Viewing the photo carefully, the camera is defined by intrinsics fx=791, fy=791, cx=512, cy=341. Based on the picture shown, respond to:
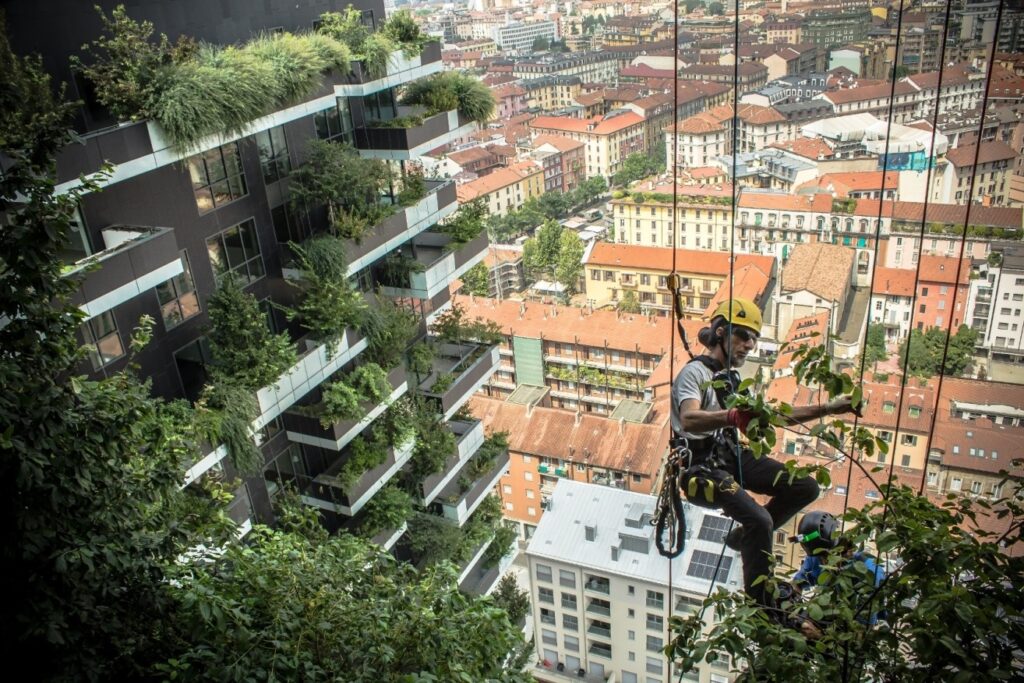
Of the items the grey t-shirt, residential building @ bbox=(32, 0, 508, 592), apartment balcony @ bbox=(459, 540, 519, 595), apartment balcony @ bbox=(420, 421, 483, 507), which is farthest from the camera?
apartment balcony @ bbox=(459, 540, 519, 595)

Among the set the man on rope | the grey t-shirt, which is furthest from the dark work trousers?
the grey t-shirt

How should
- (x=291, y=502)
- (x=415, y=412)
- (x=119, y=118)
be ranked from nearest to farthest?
(x=119, y=118) < (x=291, y=502) < (x=415, y=412)

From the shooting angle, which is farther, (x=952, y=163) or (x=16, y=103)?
(x=952, y=163)

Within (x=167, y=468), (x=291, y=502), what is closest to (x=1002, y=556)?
(x=167, y=468)

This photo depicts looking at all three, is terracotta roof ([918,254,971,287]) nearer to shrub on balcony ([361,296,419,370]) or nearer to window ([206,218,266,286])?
shrub on balcony ([361,296,419,370])

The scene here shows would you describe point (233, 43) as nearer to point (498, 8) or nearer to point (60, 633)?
point (60, 633)

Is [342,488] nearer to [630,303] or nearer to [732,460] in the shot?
[732,460]
